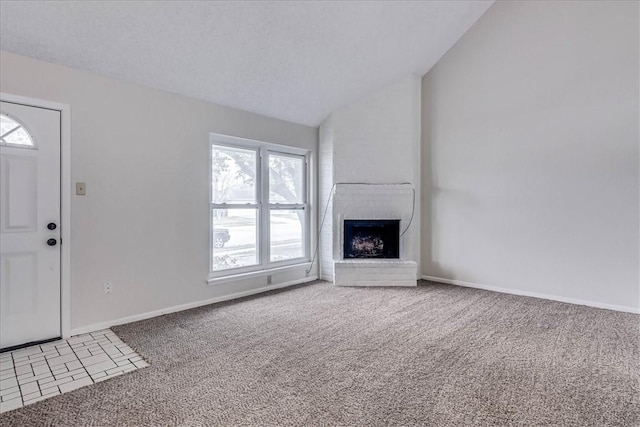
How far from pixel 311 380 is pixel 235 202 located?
8.39 feet

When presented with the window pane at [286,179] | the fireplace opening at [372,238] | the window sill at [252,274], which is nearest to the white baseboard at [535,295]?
the fireplace opening at [372,238]

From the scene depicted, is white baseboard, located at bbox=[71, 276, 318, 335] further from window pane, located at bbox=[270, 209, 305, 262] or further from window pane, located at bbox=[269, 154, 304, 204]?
window pane, located at bbox=[269, 154, 304, 204]

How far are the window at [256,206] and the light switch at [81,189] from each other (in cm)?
127

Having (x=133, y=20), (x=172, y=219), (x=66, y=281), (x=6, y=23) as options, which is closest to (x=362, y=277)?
(x=172, y=219)

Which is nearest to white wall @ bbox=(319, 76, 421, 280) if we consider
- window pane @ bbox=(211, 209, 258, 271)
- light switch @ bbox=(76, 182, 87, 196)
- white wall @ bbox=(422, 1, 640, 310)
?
white wall @ bbox=(422, 1, 640, 310)

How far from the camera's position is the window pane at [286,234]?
4.66 meters

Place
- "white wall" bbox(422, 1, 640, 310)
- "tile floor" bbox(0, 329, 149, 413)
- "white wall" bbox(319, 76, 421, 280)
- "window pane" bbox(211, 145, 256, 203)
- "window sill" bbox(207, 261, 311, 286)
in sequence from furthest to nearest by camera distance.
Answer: "white wall" bbox(319, 76, 421, 280) < "window pane" bbox(211, 145, 256, 203) < "window sill" bbox(207, 261, 311, 286) < "white wall" bbox(422, 1, 640, 310) < "tile floor" bbox(0, 329, 149, 413)

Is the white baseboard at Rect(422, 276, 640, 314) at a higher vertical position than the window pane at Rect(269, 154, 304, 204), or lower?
lower

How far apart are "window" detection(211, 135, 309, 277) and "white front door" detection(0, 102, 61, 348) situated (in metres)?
1.47

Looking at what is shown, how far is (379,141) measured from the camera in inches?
190

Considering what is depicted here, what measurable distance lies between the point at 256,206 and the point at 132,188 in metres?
1.51

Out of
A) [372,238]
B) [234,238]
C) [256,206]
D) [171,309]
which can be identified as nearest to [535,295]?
[372,238]

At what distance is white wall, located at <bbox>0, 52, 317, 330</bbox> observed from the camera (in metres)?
2.91

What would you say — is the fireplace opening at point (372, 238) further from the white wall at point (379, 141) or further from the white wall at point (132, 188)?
the white wall at point (132, 188)
